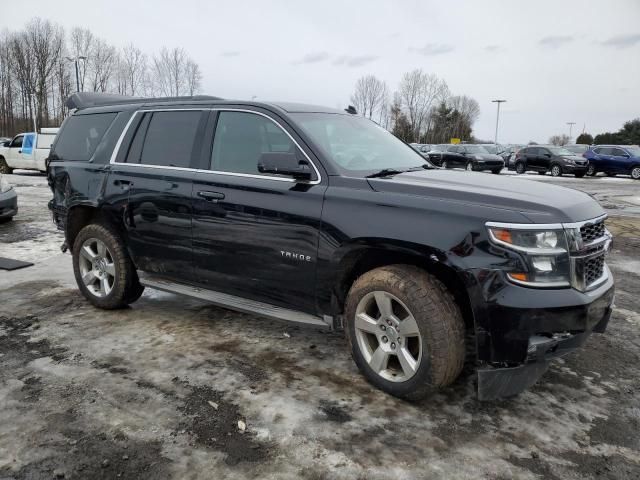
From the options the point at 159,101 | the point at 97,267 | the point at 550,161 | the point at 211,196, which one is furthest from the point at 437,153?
the point at 211,196

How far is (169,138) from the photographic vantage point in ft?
14.4

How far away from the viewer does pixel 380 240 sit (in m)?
3.15

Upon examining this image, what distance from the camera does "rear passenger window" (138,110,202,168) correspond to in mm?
4246

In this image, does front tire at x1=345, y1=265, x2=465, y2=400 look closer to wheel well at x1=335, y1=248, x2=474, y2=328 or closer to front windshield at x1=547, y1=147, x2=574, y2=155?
wheel well at x1=335, y1=248, x2=474, y2=328

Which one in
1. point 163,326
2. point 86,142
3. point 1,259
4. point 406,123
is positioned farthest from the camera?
point 406,123

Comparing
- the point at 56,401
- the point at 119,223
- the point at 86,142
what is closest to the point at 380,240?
the point at 56,401

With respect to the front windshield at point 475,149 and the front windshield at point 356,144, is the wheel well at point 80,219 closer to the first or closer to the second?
the front windshield at point 356,144

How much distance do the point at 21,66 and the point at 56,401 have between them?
62.9m

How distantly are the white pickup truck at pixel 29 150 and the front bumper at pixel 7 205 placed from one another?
12125mm

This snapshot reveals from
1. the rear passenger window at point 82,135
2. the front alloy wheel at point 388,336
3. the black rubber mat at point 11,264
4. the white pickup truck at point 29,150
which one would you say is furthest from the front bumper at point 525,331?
the white pickup truck at point 29,150

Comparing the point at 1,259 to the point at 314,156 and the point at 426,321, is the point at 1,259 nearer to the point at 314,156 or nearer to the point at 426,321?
the point at 314,156

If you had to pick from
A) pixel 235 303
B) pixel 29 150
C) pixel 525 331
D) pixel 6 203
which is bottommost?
pixel 235 303

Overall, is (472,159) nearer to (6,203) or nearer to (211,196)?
(6,203)

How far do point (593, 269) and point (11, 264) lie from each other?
21.4 ft
